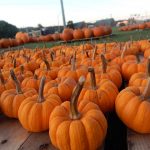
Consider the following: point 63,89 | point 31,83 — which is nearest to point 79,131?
point 63,89

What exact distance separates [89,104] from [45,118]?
32cm

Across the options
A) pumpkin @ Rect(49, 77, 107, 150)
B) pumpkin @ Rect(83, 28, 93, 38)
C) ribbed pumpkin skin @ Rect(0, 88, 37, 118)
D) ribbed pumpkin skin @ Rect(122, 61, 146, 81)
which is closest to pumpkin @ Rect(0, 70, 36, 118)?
ribbed pumpkin skin @ Rect(0, 88, 37, 118)

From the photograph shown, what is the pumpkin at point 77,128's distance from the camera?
4.36 ft

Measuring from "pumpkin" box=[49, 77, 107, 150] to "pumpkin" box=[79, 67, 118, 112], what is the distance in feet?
1.09

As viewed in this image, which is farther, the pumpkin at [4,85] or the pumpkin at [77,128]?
the pumpkin at [4,85]

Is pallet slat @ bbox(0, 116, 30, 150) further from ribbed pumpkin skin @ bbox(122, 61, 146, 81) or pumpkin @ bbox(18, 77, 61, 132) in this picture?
ribbed pumpkin skin @ bbox(122, 61, 146, 81)

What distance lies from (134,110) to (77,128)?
1.27ft

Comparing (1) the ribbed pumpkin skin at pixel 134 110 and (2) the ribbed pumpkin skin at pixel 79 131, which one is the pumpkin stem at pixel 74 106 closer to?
(2) the ribbed pumpkin skin at pixel 79 131

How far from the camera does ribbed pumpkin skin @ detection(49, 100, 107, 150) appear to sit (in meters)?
1.33

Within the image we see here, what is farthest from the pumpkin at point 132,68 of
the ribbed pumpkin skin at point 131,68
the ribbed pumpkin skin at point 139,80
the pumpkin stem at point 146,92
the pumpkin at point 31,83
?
the pumpkin stem at point 146,92

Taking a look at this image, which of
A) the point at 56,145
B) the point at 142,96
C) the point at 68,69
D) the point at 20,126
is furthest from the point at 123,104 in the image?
the point at 68,69

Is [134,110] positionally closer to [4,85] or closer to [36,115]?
[36,115]

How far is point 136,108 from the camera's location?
4.96 feet

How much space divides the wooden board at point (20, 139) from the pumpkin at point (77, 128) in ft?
0.48
